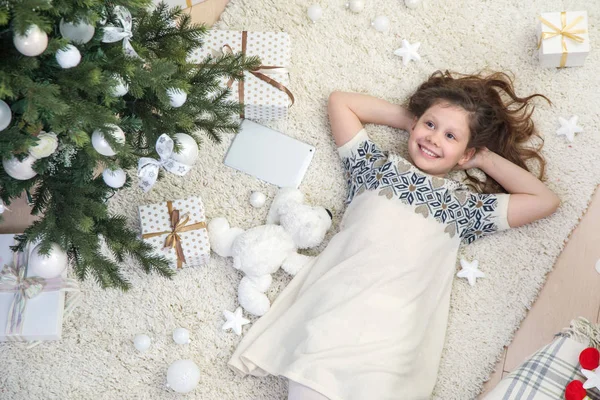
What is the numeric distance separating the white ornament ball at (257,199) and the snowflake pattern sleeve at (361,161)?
233mm

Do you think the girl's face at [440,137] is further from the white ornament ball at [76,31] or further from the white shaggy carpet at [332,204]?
the white ornament ball at [76,31]

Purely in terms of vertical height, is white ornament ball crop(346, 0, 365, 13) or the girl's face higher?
white ornament ball crop(346, 0, 365, 13)

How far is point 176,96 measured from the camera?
120 centimetres

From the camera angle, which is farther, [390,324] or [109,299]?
[109,299]

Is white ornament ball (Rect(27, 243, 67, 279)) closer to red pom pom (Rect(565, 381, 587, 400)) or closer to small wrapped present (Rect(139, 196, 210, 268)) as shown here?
small wrapped present (Rect(139, 196, 210, 268))

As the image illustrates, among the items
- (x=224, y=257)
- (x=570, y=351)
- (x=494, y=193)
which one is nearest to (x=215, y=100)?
(x=224, y=257)

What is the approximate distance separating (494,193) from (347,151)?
41 cm

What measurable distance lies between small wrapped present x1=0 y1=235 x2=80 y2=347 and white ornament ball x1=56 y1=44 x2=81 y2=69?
76 centimetres

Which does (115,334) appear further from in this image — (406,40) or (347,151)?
(406,40)

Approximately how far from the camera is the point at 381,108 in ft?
5.69

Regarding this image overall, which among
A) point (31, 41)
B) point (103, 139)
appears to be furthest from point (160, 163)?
point (31, 41)

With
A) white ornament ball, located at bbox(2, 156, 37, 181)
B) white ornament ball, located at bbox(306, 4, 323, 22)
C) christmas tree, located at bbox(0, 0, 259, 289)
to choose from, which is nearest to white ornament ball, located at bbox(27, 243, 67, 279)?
christmas tree, located at bbox(0, 0, 259, 289)

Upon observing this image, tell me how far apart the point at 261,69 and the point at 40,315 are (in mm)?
860

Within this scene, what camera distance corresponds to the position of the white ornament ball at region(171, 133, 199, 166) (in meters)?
1.25
